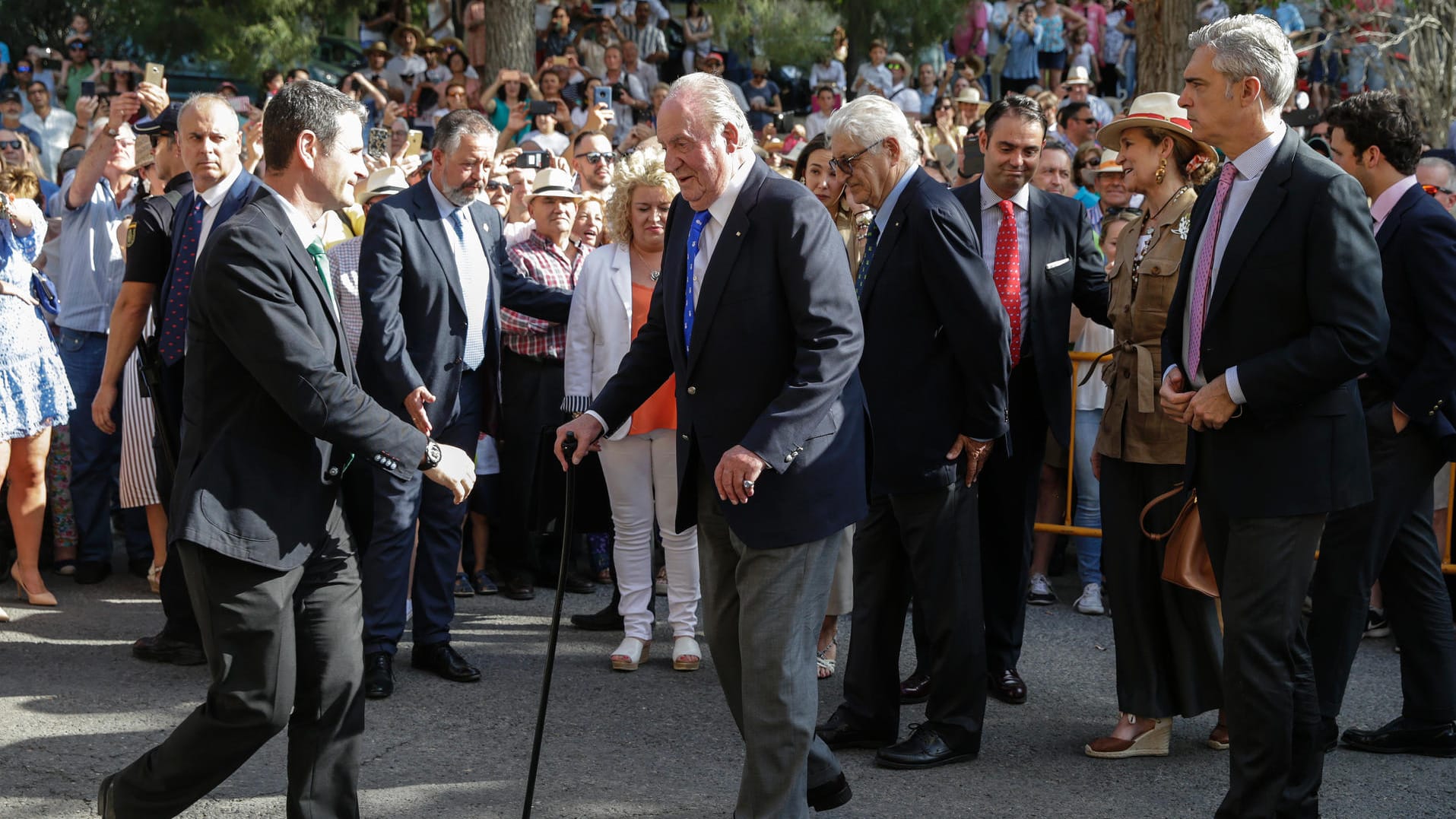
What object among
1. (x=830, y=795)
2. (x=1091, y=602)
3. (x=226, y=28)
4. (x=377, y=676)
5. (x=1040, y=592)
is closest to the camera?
(x=830, y=795)

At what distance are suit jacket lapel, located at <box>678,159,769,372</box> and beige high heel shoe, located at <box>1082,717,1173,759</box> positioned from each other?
6.90ft

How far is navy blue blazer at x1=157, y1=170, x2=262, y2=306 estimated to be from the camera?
5527 mm

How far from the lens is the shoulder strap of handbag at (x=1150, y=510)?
4590 mm

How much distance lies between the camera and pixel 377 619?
5.68 meters

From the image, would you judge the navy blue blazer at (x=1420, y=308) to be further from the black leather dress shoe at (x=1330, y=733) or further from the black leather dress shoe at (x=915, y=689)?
the black leather dress shoe at (x=915, y=689)

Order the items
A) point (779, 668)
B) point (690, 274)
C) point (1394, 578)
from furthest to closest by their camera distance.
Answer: point (1394, 578) < point (690, 274) < point (779, 668)

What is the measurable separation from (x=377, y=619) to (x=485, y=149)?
194 centimetres

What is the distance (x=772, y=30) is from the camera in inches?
794

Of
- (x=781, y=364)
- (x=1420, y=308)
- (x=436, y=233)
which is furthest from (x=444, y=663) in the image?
(x=1420, y=308)

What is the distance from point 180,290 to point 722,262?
2.75 m

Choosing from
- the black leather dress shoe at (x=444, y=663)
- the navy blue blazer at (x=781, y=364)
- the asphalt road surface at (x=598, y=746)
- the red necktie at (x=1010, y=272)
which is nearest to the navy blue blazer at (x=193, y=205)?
the asphalt road surface at (x=598, y=746)

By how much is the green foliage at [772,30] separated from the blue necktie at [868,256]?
1580 centimetres

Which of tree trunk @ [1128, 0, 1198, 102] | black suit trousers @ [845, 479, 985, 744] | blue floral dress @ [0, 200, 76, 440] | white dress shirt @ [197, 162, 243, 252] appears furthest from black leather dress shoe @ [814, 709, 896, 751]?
tree trunk @ [1128, 0, 1198, 102]

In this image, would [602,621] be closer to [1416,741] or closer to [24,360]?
[24,360]
